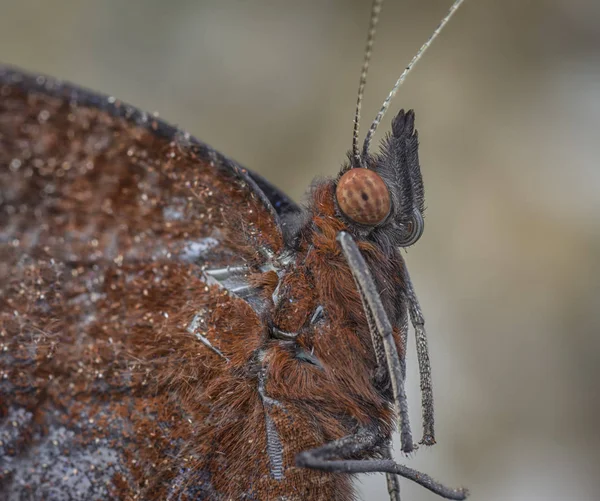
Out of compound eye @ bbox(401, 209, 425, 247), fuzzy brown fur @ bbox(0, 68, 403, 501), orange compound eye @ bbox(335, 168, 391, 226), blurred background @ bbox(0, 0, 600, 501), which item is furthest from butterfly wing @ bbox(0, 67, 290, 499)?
blurred background @ bbox(0, 0, 600, 501)

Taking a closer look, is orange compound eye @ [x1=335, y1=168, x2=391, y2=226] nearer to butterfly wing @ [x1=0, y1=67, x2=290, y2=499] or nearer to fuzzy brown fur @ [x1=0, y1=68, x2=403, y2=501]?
fuzzy brown fur @ [x1=0, y1=68, x2=403, y2=501]

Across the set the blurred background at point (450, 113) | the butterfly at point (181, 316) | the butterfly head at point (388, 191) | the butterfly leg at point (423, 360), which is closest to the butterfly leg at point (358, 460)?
the butterfly at point (181, 316)

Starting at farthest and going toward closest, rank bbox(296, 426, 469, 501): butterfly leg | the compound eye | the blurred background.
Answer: the blurred background → the compound eye → bbox(296, 426, 469, 501): butterfly leg

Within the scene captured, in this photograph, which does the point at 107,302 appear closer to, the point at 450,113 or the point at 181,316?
the point at 181,316

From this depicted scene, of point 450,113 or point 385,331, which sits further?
point 450,113

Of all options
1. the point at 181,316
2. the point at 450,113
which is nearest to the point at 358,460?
the point at 181,316

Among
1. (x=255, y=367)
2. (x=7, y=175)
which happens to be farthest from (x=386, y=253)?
(x=7, y=175)

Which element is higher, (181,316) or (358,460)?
(181,316)
